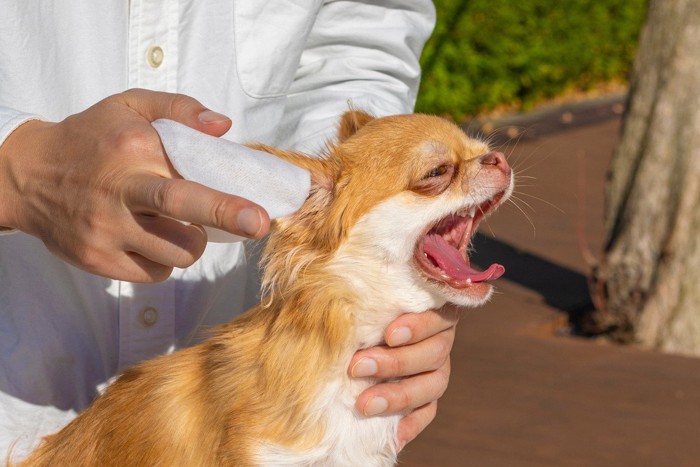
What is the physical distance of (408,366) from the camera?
251 centimetres

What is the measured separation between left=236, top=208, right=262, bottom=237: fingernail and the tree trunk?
18.7ft

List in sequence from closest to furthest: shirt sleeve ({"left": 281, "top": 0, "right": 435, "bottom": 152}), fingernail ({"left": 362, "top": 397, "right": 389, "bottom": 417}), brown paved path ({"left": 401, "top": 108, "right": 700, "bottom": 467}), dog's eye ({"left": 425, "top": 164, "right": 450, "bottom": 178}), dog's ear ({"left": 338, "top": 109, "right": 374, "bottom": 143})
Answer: fingernail ({"left": 362, "top": 397, "right": 389, "bottom": 417}) < dog's eye ({"left": 425, "top": 164, "right": 450, "bottom": 178}) < dog's ear ({"left": 338, "top": 109, "right": 374, "bottom": 143}) < shirt sleeve ({"left": 281, "top": 0, "right": 435, "bottom": 152}) < brown paved path ({"left": 401, "top": 108, "right": 700, "bottom": 467})

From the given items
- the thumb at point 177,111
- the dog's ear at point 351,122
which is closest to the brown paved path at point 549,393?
the dog's ear at point 351,122

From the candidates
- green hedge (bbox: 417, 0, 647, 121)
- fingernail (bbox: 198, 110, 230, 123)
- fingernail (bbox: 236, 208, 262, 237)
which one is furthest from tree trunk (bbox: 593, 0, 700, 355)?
green hedge (bbox: 417, 0, 647, 121)

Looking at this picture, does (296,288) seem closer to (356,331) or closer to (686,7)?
(356,331)

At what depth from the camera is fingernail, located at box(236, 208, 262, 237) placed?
1.81 metres

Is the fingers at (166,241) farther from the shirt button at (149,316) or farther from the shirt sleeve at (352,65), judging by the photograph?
the shirt sleeve at (352,65)

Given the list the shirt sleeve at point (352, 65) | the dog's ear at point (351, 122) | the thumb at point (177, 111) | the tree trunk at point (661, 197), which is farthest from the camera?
the tree trunk at point (661, 197)

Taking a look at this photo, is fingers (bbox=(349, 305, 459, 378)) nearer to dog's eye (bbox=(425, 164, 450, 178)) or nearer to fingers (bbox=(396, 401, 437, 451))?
fingers (bbox=(396, 401, 437, 451))

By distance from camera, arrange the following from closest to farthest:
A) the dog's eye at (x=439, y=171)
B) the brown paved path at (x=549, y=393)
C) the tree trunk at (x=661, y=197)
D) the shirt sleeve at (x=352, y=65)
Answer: the dog's eye at (x=439, y=171)
the shirt sleeve at (x=352, y=65)
the brown paved path at (x=549, y=393)
the tree trunk at (x=661, y=197)

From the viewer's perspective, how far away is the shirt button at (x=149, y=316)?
8.70 ft

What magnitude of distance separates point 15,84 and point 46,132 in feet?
1.69

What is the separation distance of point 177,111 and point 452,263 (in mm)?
906

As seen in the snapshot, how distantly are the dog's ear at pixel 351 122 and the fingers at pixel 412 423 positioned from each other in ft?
2.54
